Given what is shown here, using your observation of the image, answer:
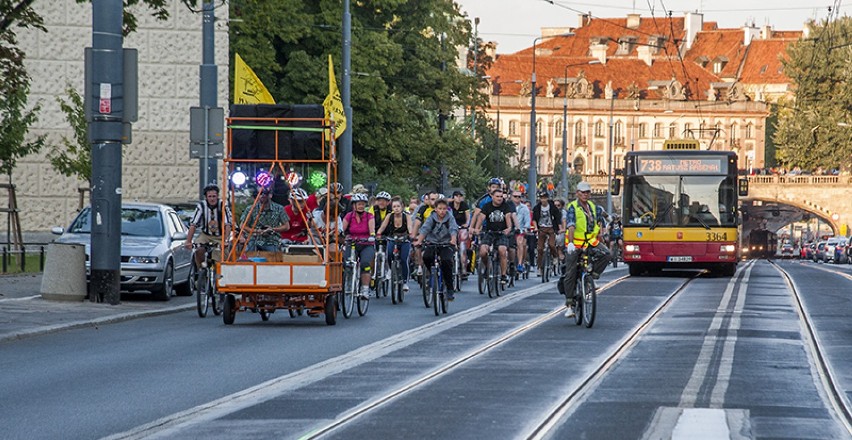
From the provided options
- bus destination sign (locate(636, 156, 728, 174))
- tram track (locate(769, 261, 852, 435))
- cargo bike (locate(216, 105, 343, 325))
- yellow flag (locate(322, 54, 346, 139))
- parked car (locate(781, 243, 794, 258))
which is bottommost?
parked car (locate(781, 243, 794, 258))

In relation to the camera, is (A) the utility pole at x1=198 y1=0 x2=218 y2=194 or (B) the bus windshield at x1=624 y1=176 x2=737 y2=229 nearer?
(A) the utility pole at x1=198 y1=0 x2=218 y2=194

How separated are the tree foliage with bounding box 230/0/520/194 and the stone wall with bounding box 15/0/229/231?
4.76 ft

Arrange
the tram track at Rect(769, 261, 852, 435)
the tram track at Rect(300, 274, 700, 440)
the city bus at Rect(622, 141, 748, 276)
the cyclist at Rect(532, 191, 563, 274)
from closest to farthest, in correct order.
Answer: the tram track at Rect(300, 274, 700, 440)
the tram track at Rect(769, 261, 852, 435)
the cyclist at Rect(532, 191, 563, 274)
the city bus at Rect(622, 141, 748, 276)

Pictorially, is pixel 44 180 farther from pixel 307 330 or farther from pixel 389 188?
pixel 307 330

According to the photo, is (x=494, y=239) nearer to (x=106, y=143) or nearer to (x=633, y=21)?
(x=106, y=143)

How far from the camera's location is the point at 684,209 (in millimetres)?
36656

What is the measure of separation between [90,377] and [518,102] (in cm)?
13309

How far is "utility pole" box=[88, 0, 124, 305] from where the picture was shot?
2230 centimetres

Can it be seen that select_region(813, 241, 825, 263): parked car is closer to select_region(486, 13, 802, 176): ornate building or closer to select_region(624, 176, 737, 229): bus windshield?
select_region(624, 176, 737, 229): bus windshield

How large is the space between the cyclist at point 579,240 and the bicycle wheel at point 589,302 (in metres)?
0.26

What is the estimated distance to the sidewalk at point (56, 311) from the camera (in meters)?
18.4

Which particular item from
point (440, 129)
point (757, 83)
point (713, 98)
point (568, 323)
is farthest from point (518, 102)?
point (568, 323)

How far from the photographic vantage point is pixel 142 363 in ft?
47.7

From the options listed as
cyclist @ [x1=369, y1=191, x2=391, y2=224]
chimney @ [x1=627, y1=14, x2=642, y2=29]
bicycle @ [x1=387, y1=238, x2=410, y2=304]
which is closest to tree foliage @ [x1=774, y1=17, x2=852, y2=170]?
chimney @ [x1=627, y1=14, x2=642, y2=29]
